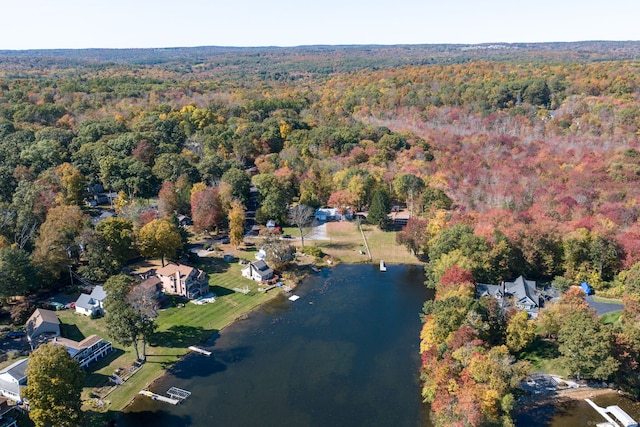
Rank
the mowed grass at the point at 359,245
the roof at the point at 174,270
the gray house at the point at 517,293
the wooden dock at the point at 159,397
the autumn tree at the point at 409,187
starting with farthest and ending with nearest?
the autumn tree at the point at 409,187, the mowed grass at the point at 359,245, the roof at the point at 174,270, the gray house at the point at 517,293, the wooden dock at the point at 159,397

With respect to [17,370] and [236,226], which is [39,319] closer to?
[17,370]

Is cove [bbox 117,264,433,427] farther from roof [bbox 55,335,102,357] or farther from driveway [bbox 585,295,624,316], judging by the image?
driveway [bbox 585,295,624,316]

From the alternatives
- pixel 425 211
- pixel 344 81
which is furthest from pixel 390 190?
pixel 344 81

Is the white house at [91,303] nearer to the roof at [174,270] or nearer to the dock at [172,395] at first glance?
the roof at [174,270]

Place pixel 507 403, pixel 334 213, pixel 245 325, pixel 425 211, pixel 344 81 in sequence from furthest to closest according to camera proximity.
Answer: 1. pixel 344 81
2. pixel 334 213
3. pixel 425 211
4. pixel 245 325
5. pixel 507 403

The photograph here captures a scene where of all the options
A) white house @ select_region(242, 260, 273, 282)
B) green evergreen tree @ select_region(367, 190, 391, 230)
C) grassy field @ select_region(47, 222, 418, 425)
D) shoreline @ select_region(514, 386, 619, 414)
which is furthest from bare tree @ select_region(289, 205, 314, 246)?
shoreline @ select_region(514, 386, 619, 414)

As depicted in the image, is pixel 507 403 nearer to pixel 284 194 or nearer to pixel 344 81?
pixel 284 194

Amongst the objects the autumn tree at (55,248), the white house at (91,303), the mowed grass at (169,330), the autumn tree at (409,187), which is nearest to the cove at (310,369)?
the mowed grass at (169,330)
